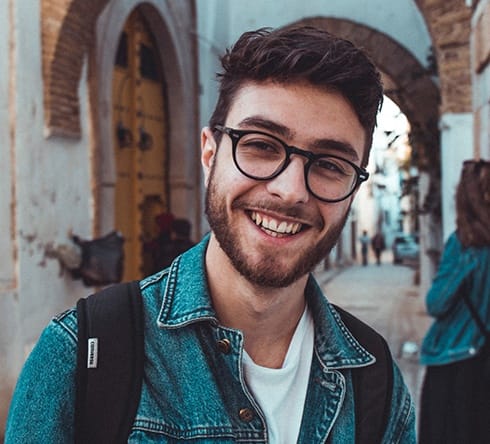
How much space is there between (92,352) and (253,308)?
1.09 ft

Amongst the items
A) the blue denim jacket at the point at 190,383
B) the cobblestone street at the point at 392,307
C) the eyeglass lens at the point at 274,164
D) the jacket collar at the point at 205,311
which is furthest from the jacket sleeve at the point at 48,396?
the cobblestone street at the point at 392,307

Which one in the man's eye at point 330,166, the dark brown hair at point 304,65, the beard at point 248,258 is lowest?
the beard at point 248,258

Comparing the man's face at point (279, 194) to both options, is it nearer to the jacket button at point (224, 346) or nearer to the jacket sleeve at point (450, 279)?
the jacket button at point (224, 346)

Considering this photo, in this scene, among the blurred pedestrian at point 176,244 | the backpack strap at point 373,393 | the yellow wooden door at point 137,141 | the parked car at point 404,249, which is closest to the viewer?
the backpack strap at point 373,393

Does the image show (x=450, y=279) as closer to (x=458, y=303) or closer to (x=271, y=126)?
(x=458, y=303)

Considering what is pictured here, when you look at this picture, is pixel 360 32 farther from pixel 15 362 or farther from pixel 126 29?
pixel 15 362

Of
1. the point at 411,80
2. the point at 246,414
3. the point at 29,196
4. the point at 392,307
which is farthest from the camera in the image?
the point at 392,307

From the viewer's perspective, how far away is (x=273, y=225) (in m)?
1.29

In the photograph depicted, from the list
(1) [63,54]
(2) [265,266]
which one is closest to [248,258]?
(2) [265,266]

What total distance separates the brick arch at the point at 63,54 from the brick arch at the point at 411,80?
143 inches

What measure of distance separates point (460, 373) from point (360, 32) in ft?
26.2

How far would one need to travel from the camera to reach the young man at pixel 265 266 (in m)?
1.23

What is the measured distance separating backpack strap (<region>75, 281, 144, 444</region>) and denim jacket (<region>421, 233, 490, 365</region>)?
2399 mm

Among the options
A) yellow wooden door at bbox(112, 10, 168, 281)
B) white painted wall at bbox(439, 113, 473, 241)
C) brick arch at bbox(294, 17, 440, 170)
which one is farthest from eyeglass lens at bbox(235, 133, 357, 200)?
brick arch at bbox(294, 17, 440, 170)
